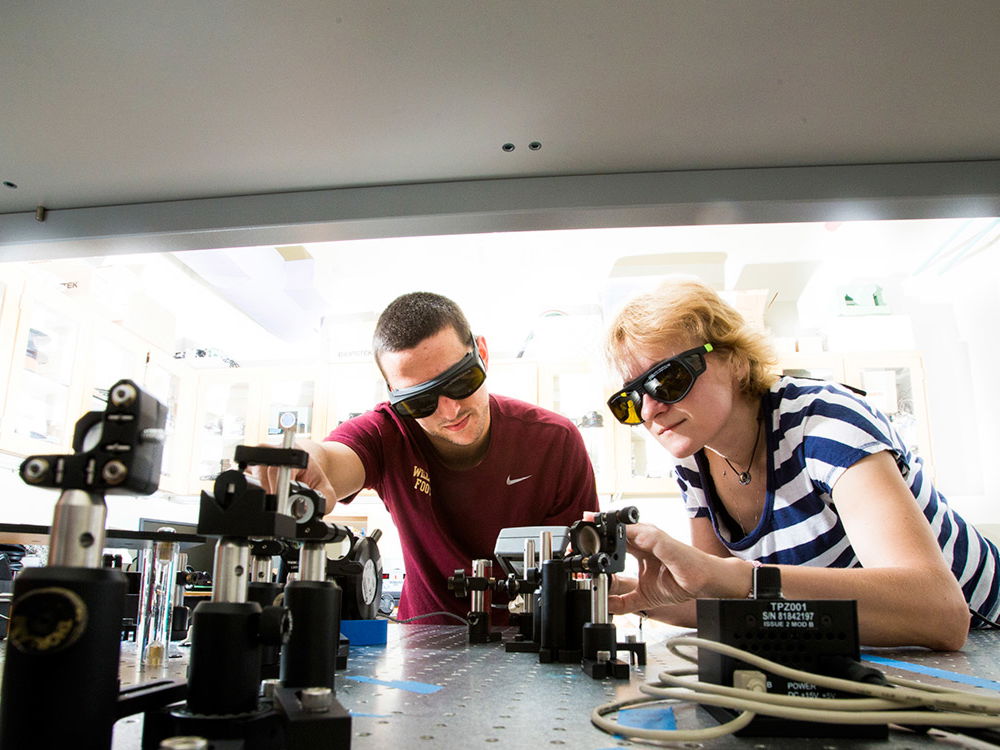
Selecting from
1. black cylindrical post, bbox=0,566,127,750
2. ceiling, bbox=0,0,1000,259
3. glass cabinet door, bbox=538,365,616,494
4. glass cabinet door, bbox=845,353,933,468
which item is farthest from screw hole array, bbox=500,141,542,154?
glass cabinet door, bbox=845,353,933,468

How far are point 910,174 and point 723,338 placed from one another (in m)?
0.67

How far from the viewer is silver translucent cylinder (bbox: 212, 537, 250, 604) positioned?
448mm

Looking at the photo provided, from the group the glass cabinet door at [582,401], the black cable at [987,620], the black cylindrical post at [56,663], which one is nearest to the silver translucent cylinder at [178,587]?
the black cylindrical post at [56,663]

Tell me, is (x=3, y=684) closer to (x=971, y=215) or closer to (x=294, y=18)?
(x=294, y=18)

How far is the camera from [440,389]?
140cm

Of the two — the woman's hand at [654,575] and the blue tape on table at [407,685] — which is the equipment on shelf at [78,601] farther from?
the woman's hand at [654,575]

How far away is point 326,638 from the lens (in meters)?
0.53

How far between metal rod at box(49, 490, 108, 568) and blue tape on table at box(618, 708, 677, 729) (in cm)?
38

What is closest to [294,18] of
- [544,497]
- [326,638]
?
[326,638]

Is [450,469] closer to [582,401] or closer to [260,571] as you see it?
[260,571]

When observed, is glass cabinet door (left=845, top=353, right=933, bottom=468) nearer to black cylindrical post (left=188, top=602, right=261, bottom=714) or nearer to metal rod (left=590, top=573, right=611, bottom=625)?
metal rod (left=590, top=573, right=611, bottom=625)

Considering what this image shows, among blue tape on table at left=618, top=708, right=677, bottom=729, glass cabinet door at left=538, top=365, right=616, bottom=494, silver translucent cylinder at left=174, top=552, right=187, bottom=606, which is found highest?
glass cabinet door at left=538, top=365, right=616, bottom=494

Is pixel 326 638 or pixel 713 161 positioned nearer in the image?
pixel 326 638

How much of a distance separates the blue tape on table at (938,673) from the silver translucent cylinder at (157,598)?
0.93 m
